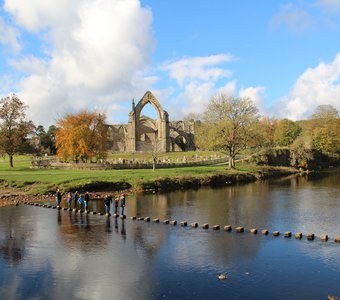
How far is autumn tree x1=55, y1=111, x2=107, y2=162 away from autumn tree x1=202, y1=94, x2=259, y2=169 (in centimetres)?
2013

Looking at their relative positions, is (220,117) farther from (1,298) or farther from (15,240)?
(1,298)

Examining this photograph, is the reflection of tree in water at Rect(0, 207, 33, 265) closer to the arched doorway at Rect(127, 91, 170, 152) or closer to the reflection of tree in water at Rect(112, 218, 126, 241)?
the reflection of tree in water at Rect(112, 218, 126, 241)

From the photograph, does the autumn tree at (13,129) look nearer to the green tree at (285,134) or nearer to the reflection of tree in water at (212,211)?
the reflection of tree in water at (212,211)

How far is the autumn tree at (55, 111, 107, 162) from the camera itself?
70750mm

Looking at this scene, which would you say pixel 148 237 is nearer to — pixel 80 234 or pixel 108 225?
pixel 80 234

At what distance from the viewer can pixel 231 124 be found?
72688mm

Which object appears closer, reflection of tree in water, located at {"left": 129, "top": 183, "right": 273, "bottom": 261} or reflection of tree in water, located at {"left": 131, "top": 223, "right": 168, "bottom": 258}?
reflection of tree in water, located at {"left": 131, "top": 223, "right": 168, "bottom": 258}

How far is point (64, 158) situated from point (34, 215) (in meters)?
40.6

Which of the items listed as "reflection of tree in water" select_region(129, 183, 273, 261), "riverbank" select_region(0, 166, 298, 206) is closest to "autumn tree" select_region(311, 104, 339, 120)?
"riverbank" select_region(0, 166, 298, 206)

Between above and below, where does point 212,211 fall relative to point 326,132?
below

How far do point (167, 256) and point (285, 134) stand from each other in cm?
11035

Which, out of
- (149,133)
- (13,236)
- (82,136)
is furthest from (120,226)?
(149,133)

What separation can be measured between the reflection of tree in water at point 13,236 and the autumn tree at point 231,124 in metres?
43.2

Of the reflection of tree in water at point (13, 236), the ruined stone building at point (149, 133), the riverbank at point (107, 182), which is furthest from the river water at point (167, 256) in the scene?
the ruined stone building at point (149, 133)
